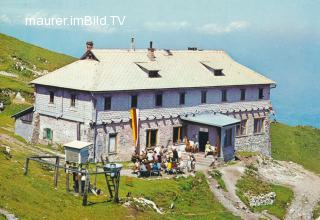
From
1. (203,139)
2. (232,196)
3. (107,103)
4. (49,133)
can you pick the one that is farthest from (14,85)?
(232,196)

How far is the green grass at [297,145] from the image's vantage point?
84562 mm

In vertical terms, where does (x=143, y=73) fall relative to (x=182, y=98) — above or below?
above

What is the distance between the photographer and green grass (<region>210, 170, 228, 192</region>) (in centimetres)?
5574

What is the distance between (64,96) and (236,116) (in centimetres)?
2107

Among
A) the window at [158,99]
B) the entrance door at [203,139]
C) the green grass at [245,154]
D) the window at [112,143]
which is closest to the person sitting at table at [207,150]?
the entrance door at [203,139]

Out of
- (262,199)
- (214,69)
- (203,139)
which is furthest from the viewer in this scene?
(214,69)

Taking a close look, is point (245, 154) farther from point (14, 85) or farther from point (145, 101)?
point (14, 85)

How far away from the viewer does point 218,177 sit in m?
57.3

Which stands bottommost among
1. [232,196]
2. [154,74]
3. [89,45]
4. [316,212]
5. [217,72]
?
[316,212]

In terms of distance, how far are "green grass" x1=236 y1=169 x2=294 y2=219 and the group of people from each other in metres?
4.98

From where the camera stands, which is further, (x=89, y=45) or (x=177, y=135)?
(x=177, y=135)

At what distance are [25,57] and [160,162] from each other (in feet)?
213

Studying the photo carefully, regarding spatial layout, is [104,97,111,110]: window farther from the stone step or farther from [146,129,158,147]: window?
the stone step

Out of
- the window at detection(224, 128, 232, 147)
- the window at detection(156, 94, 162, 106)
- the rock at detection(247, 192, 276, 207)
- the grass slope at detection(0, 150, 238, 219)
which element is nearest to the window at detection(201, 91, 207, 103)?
the window at detection(224, 128, 232, 147)
